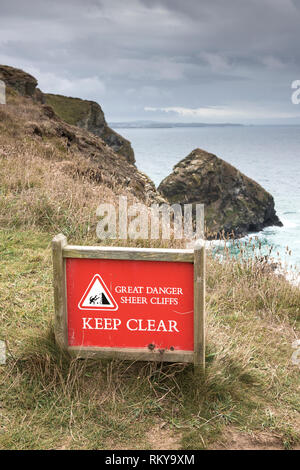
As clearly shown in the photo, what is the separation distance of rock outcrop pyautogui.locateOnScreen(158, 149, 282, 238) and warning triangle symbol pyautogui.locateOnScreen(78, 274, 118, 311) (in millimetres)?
44070

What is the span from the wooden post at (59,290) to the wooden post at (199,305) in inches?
40.7

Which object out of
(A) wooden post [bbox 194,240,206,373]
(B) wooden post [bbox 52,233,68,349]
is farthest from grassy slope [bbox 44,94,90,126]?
(A) wooden post [bbox 194,240,206,373]

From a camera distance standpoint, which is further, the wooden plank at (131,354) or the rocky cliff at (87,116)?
the rocky cliff at (87,116)

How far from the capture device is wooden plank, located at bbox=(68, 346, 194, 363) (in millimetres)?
3596

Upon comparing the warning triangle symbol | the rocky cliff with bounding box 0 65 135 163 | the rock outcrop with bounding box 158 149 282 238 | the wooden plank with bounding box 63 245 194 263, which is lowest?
the rock outcrop with bounding box 158 149 282 238

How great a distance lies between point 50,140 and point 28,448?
14323 millimetres

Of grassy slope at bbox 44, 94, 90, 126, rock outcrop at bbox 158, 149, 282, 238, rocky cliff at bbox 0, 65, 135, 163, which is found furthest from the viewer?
rock outcrop at bbox 158, 149, 282, 238

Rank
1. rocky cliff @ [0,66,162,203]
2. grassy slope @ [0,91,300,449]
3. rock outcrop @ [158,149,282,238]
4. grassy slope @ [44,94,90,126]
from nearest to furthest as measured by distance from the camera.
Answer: grassy slope @ [0,91,300,449] → rocky cliff @ [0,66,162,203] → grassy slope @ [44,94,90,126] → rock outcrop @ [158,149,282,238]

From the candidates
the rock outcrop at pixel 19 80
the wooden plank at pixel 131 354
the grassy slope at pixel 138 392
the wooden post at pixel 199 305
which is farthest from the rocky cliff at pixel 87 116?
the wooden post at pixel 199 305

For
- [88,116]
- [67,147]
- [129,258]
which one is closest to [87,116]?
[88,116]

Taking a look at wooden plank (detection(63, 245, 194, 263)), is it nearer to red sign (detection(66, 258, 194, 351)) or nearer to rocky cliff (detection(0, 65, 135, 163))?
red sign (detection(66, 258, 194, 351))

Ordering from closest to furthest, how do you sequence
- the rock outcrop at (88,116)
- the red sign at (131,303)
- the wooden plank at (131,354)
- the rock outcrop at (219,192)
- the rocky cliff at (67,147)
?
the red sign at (131,303) < the wooden plank at (131,354) < the rocky cliff at (67,147) < the rock outcrop at (88,116) < the rock outcrop at (219,192)

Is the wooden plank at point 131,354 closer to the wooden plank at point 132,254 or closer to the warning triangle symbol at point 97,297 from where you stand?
the warning triangle symbol at point 97,297

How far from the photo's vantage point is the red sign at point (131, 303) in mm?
3486
